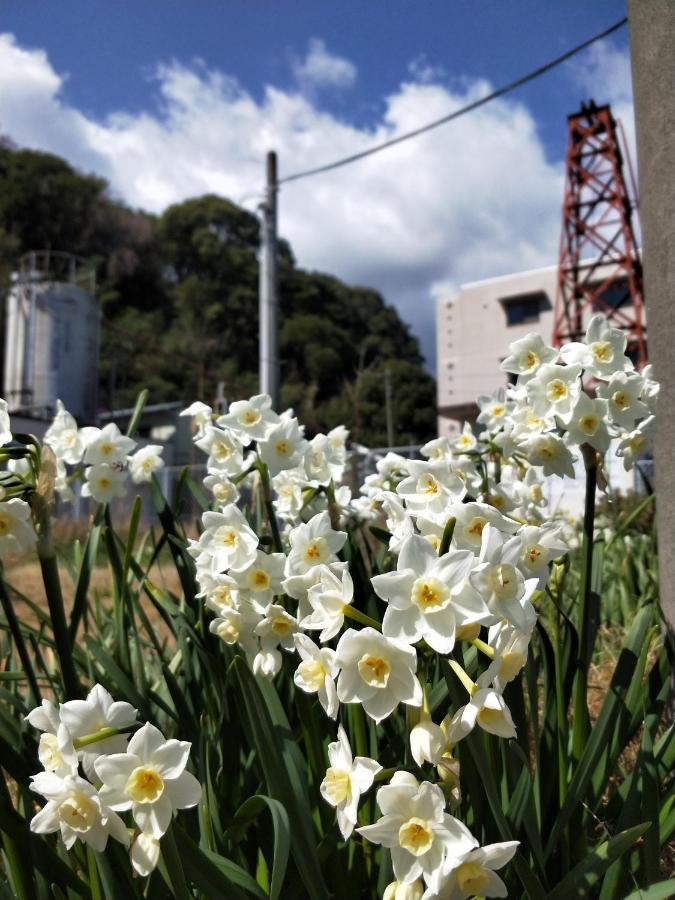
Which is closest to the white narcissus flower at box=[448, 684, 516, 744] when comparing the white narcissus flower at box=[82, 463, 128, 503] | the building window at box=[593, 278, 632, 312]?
the white narcissus flower at box=[82, 463, 128, 503]

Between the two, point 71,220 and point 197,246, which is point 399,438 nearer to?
point 197,246

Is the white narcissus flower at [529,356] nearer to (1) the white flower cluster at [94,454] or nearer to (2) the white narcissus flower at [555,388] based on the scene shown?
(2) the white narcissus flower at [555,388]

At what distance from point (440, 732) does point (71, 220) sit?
128 ft

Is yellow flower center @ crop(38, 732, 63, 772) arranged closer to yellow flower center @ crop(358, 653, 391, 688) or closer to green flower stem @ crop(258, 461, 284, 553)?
yellow flower center @ crop(358, 653, 391, 688)

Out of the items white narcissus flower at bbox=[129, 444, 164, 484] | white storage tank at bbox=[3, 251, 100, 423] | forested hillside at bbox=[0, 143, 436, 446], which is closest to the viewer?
white narcissus flower at bbox=[129, 444, 164, 484]

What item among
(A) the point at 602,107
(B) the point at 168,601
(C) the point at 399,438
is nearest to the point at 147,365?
(C) the point at 399,438

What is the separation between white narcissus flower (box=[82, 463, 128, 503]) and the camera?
173cm

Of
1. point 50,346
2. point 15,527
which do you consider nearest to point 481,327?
point 50,346

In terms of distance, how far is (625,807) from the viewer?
1204 mm

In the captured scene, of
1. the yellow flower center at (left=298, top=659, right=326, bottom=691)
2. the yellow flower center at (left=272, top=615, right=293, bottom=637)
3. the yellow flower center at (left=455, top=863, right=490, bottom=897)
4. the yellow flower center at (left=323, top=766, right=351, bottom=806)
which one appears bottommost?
the yellow flower center at (left=455, top=863, right=490, bottom=897)

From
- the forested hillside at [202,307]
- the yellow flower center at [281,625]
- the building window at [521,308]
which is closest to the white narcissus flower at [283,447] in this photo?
the yellow flower center at [281,625]

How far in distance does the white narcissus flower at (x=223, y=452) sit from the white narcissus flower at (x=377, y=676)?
84 cm

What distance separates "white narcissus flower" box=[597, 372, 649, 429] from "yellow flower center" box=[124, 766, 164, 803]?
1022 mm

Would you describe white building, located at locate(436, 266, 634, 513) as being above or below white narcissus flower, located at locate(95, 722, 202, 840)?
above
